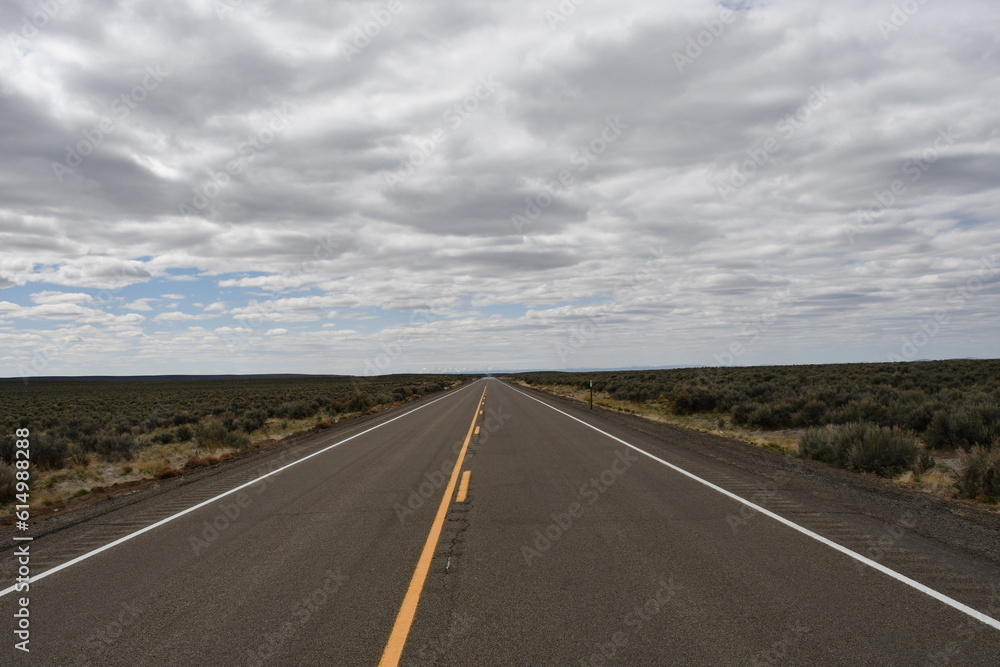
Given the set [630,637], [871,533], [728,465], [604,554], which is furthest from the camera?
[728,465]

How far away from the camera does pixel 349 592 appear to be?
5426mm

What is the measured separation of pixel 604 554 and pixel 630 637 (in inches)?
80.3

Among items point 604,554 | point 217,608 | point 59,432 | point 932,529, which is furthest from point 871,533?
point 59,432

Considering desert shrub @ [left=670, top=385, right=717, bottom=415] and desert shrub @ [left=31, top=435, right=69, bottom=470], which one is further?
desert shrub @ [left=670, top=385, right=717, bottom=415]

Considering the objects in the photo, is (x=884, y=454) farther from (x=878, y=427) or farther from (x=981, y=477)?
(x=981, y=477)

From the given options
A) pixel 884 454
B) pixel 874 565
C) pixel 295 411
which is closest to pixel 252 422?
pixel 295 411

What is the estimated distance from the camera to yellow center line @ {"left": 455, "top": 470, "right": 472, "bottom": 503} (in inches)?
376

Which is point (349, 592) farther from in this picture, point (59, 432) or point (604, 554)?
point (59, 432)

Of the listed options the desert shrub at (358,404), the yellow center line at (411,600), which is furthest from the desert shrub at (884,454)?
the desert shrub at (358,404)

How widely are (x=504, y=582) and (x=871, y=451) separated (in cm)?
1056

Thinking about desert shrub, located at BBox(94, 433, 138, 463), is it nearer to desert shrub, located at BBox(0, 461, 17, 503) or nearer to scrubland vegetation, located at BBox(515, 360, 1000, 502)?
desert shrub, located at BBox(0, 461, 17, 503)

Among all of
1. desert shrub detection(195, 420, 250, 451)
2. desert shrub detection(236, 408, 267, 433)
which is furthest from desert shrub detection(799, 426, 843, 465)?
desert shrub detection(236, 408, 267, 433)

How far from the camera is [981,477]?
10.2 meters

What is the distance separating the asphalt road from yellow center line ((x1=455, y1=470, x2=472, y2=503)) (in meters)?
0.13
